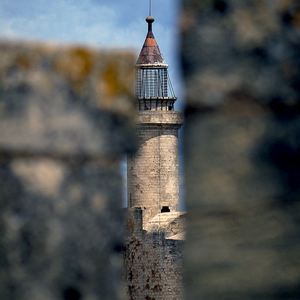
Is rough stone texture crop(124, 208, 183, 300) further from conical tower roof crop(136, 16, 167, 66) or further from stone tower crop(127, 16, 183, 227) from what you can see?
conical tower roof crop(136, 16, 167, 66)

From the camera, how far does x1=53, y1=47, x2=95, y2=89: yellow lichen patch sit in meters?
2.02

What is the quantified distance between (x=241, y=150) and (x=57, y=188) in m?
0.34

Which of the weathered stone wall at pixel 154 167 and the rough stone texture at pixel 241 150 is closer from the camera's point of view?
the rough stone texture at pixel 241 150

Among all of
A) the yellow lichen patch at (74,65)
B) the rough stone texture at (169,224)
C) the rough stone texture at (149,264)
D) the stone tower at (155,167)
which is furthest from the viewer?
the stone tower at (155,167)

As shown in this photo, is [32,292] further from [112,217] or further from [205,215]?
[205,215]

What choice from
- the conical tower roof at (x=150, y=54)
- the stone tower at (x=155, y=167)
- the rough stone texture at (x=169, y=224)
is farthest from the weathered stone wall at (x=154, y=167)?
A: the rough stone texture at (x=169, y=224)

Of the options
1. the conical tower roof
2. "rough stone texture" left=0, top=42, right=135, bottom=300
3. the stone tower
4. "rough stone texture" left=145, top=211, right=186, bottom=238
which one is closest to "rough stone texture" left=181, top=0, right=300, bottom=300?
"rough stone texture" left=0, top=42, right=135, bottom=300

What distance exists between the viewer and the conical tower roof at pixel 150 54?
1288 inches

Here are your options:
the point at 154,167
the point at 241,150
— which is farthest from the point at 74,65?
the point at 154,167

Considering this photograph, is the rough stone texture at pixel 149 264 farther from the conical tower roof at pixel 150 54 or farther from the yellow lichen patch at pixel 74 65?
the yellow lichen patch at pixel 74 65

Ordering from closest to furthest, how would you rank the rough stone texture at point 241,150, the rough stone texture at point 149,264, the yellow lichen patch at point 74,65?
the rough stone texture at point 241,150, the yellow lichen patch at point 74,65, the rough stone texture at point 149,264

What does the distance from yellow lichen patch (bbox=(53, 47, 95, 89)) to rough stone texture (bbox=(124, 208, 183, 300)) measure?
2234 cm

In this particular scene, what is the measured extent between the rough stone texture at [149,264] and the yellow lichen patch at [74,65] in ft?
73.3

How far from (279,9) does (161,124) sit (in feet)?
94.7
